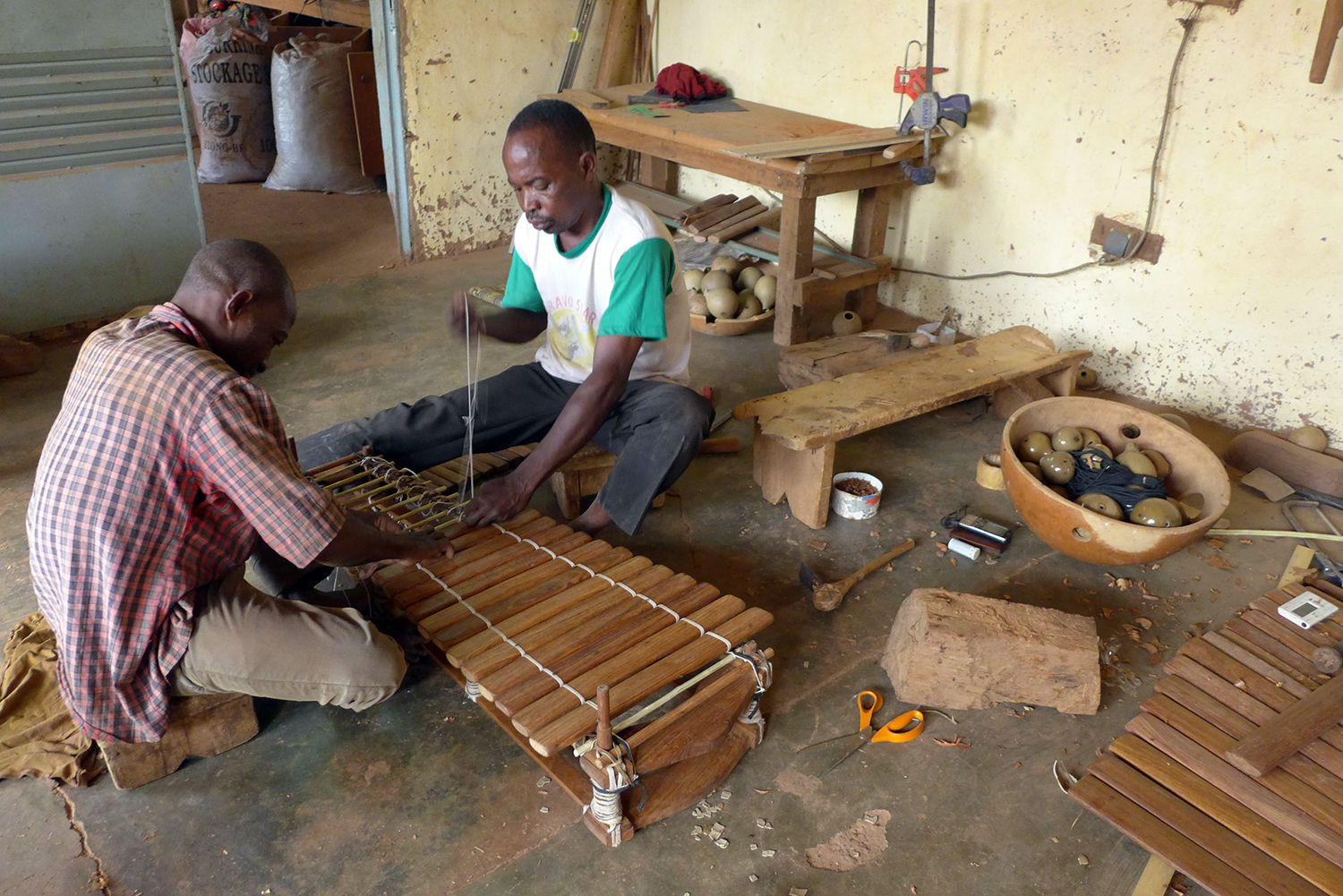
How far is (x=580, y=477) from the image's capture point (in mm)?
3195

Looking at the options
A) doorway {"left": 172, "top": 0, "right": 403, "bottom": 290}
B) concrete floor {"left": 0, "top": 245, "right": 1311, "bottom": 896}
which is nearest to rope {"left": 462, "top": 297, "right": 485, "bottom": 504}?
concrete floor {"left": 0, "top": 245, "right": 1311, "bottom": 896}

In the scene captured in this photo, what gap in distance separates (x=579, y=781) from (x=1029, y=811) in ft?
3.40

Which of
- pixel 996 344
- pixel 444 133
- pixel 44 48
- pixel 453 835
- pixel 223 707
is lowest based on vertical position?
pixel 453 835

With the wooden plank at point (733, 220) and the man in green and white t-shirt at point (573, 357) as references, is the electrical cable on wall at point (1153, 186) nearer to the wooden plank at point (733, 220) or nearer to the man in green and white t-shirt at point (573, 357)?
the wooden plank at point (733, 220)

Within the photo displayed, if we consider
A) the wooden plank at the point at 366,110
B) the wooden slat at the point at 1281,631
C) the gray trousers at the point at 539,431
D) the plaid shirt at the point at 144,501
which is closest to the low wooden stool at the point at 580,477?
the gray trousers at the point at 539,431

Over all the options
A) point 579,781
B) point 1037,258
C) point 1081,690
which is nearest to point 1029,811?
point 1081,690

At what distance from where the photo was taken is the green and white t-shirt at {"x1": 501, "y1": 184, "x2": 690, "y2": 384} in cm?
275

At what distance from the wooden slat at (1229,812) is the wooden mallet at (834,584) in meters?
0.83

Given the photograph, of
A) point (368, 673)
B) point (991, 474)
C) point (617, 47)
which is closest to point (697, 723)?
point (368, 673)

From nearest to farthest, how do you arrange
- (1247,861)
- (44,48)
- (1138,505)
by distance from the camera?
(1247,861) < (1138,505) < (44,48)

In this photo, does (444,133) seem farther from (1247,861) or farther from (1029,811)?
(1247,861)

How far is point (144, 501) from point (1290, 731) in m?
2.56

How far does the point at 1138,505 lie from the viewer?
2.90 m

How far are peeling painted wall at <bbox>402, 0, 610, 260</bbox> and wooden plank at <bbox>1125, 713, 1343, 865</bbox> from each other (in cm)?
474
